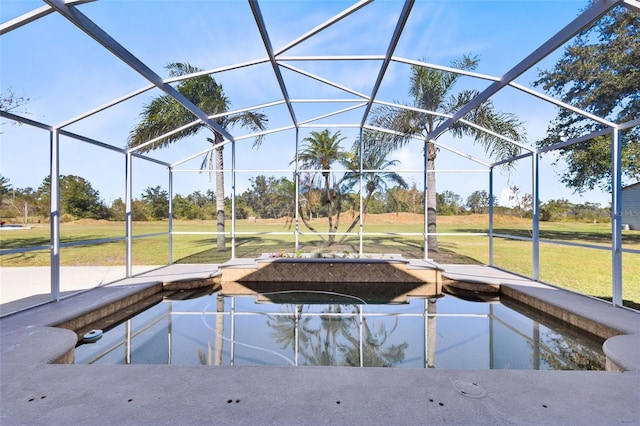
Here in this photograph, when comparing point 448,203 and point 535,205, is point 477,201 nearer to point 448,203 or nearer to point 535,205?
point 448,203

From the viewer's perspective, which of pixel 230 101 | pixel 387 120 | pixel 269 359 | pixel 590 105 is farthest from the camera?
pixel 590 105

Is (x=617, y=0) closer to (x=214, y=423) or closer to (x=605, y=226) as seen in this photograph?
(x=214, y=423)

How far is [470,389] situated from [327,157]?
837 centimetres

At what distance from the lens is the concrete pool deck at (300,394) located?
6.62 feet

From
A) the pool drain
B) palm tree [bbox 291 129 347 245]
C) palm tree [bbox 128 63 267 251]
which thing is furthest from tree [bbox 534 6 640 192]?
the pool drain

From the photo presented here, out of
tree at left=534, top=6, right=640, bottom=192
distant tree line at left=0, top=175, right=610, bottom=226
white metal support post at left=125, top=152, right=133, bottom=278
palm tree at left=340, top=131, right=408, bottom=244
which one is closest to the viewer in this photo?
white metal support post at left=125, top=152, right=133, bottom=278

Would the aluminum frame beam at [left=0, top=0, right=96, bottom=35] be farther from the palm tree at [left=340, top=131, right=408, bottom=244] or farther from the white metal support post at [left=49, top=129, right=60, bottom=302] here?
the palm tree at [left=340, top=131, right=408, bottom=244]

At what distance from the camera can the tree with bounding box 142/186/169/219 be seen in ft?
37.9

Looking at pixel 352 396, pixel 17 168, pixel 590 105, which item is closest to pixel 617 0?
pixel 352 396

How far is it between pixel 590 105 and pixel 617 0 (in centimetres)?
931

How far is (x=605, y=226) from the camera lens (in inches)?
298

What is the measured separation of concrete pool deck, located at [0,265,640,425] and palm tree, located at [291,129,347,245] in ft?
24.2

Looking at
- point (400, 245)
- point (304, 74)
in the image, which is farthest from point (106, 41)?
point (400, 245)

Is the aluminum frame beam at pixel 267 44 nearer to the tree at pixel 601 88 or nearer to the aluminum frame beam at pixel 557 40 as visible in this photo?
the aluminum frame beam at pixel 557 40
